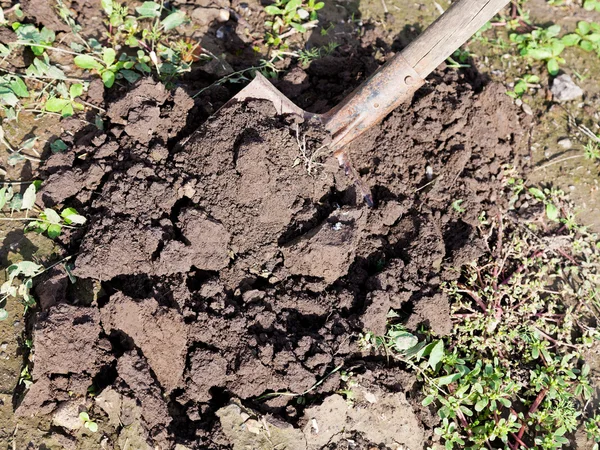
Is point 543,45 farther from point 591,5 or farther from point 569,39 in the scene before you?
point 591,5

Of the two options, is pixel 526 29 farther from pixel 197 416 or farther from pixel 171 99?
pixel 197 416

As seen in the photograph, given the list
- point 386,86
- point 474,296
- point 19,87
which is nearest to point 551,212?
point 474,296

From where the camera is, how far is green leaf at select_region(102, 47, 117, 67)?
3465mm

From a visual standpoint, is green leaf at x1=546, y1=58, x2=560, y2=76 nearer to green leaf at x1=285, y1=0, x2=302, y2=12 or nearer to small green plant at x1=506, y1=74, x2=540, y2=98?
small green plant at x1=506, y1=74, x2=540, y2=98

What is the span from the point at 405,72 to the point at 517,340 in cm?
169

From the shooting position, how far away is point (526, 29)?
4.37m

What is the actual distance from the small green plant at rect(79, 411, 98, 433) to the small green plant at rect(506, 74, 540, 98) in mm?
3386

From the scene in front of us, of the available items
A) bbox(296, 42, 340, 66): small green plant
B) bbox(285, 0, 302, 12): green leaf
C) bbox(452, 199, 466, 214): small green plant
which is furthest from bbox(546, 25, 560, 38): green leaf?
bbox(285, 0, 302, 12): green leaf

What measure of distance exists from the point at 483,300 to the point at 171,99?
218 cm

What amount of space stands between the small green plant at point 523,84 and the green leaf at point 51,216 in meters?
3.10

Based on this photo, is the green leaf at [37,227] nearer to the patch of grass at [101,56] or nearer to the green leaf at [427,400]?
the patch of grass at [101,56]

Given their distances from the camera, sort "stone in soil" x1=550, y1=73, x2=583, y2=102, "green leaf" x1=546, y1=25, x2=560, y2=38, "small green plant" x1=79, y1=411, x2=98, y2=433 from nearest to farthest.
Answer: "small green plant" x1=79, y1=411, x2=98, y2=433 → "stone in soil" x1=550, y1=73, x2=583, y2=102 → "green leaf" x1=546, y1=25, x2=560, y2=38

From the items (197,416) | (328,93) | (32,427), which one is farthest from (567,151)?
(32,427)

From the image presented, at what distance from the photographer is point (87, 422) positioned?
259 cm
